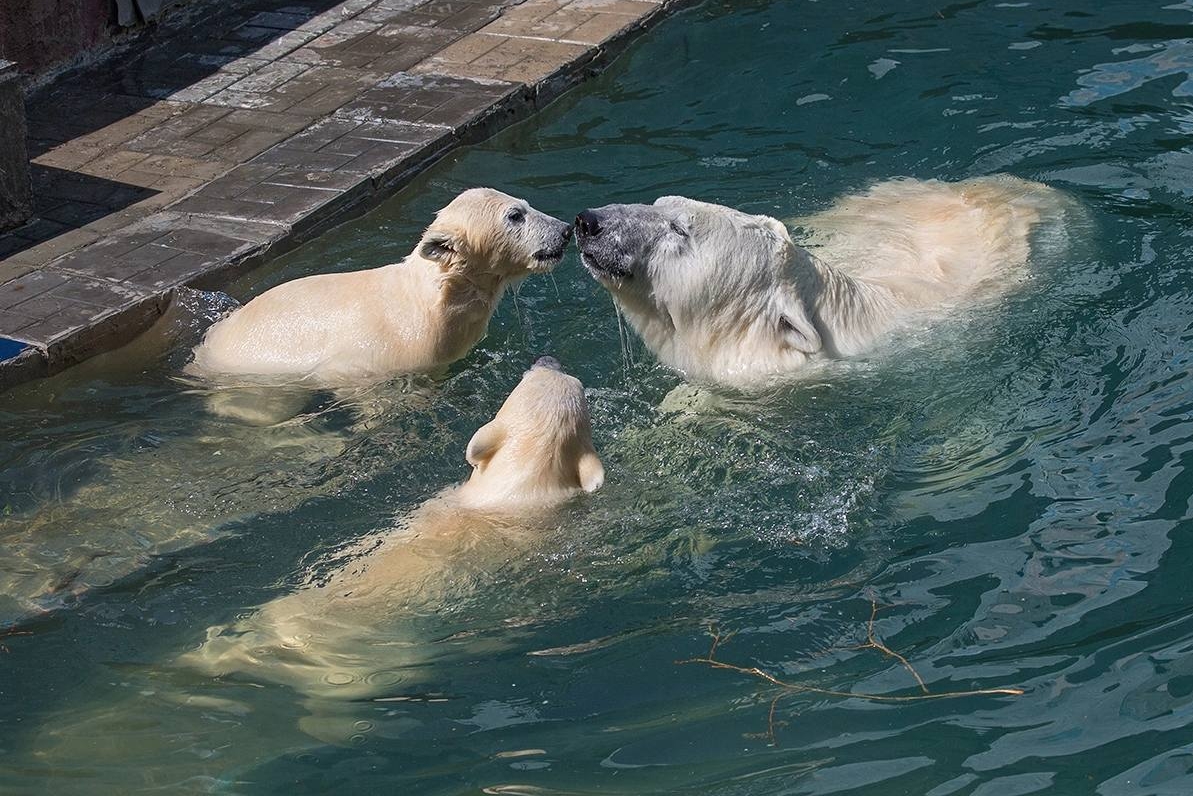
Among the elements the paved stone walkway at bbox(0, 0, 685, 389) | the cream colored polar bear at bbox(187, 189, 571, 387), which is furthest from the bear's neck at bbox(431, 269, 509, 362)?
the paved stone walkway at bbox(0, 0, 685, 389)

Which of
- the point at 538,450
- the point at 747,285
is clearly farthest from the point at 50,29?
the point at 538,450

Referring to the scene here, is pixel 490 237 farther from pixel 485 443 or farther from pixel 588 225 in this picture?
pixel 485 443

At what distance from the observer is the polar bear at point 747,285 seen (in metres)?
5.92

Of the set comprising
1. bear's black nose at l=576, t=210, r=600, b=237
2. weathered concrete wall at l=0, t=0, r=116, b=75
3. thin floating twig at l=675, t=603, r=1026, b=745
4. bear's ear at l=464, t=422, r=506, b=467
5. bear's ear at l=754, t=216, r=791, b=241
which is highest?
weathered concrete wall at l=0, t=0, r=116, b=75

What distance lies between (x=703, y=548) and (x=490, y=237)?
1.83 meters

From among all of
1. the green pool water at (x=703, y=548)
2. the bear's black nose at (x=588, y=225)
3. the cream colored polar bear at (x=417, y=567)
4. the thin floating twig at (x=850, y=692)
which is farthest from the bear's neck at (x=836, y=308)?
the thin floating twig at (x=850, y=692)

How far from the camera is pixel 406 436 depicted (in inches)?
240

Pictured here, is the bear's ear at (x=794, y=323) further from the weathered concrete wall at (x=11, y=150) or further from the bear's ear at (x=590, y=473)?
the weathered concrete wall at (x=11, y=150)

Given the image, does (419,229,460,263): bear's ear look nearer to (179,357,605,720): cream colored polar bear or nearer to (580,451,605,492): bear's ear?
(179,357,605,720): cream colored polar bear

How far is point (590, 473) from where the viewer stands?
16.8 feet

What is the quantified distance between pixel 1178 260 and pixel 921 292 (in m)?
1.37

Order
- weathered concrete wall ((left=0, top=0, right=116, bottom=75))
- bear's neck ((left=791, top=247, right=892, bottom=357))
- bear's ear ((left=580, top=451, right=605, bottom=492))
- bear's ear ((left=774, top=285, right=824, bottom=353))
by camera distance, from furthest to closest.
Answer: weathered concrete wall ((left=0, top=0, right=116, bottom=75))
bear's neck ((left=791, top=247, right=892, bottom=357))
bear's ear ((left=774, top=285, right=824, bottom=353))
bear's ear ((left=580, top=451, right=605, bottom=492))

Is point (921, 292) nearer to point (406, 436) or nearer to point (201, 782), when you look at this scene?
point (406, 436)

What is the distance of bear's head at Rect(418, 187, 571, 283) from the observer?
6285mm
